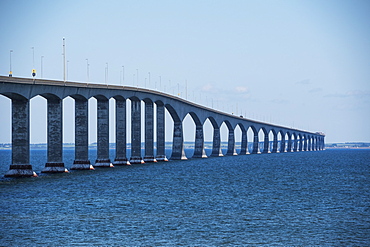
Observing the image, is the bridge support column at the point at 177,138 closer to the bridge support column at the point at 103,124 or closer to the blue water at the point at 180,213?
the bridge support column at the point at 103,124

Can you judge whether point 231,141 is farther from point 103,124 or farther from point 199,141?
point 103,124

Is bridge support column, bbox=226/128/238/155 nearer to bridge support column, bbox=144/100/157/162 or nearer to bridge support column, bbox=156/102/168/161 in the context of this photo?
bridge support column, bbox=156/102/168/161

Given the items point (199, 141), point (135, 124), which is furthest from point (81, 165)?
point (199, 141)

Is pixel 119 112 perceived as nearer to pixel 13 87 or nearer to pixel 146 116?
pixel 146 116

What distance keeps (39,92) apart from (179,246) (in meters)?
47.1

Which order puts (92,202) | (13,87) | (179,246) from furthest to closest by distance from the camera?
(13,87)
(92,202)
(179,246)

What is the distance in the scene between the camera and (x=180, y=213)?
43219mm

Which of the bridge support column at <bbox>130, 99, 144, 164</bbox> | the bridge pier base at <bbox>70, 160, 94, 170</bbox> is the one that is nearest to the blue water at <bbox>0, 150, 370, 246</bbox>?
the bridge pier base at <bbox>70, 160, 94, 170</bbox>

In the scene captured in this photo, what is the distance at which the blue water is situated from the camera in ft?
109

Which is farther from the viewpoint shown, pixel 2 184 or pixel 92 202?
pixel 2 184

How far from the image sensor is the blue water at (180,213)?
3334cm

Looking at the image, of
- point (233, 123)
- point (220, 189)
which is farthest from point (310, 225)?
point (233, 123)

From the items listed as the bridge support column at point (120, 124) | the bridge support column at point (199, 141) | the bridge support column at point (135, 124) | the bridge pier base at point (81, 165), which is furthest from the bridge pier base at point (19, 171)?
the bridge support column at point (199, 141)

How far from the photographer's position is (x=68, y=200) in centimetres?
5175
